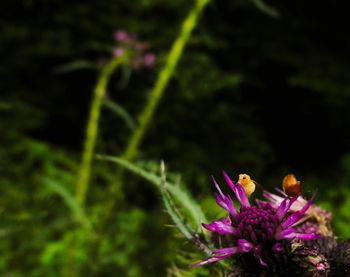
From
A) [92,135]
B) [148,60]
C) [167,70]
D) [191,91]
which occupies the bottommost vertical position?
[191,91]

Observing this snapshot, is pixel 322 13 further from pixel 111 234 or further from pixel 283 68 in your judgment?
pixel 111 234

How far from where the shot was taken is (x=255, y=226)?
0.47 m

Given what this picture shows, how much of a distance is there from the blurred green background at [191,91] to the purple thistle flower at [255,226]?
2.31m

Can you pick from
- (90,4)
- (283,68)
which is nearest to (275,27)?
(283,68)

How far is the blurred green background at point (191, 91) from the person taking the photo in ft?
9.87

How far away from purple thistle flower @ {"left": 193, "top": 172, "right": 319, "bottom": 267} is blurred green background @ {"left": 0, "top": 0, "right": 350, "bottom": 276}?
231 cm

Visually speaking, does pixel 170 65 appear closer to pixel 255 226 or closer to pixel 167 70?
pixel 167 70

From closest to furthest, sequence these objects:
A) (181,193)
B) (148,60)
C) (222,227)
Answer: (222,227), (181,193), (148,60)

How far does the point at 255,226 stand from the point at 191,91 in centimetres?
276

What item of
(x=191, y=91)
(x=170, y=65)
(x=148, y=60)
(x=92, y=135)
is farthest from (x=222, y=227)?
(x=191, y=91)

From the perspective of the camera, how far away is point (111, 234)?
2.46m

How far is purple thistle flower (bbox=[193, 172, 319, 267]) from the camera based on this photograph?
1.51 ft

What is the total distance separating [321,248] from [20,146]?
2.55 meters

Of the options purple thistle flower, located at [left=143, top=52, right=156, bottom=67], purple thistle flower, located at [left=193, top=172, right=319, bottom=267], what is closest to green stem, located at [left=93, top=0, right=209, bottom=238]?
purple thistle flower, located at [left=143, top=52, right=156, bottom=67]
